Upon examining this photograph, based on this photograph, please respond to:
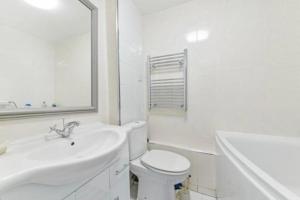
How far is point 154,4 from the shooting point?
1.65 m

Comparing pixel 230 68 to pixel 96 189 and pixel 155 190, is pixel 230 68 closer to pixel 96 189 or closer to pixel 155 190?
pixel 155 190

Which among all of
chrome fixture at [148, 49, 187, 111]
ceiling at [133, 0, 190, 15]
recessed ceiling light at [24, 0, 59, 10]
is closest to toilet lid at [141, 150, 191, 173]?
chrome fixture at [148, 49, 187, 111]

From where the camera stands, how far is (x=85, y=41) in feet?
3.88

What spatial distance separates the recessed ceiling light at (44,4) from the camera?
838mm

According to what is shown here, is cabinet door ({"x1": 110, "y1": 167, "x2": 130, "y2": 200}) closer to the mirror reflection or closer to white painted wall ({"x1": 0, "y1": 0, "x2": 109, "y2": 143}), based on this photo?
white painted wall ({"x1": 0, "y1": 0, "x2": 109, "y2": 143})

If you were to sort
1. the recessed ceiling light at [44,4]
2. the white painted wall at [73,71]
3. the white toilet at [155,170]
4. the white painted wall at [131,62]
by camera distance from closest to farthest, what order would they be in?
the recessed ceiling light at [44,4] < the white painted wall at [73,71] < the white toilet at [155,170] < the white painted wall at [131,62]

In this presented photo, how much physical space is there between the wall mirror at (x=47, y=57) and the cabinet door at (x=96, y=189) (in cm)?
51

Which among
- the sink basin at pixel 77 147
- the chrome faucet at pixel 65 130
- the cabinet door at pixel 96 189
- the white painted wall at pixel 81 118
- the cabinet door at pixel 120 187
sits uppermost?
the white painted wall at pixel 81 118

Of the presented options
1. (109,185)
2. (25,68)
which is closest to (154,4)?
(25,68)

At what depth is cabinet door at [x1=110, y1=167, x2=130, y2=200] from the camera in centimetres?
86

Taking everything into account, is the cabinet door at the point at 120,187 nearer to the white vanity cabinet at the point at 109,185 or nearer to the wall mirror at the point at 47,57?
the white vanity cabinet at the point at 109,185

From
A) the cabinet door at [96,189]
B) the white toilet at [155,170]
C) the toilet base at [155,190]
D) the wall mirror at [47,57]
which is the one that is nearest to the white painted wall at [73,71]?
the wall mirror at [47,57]

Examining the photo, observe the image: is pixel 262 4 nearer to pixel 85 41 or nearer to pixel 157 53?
pixel 157 53

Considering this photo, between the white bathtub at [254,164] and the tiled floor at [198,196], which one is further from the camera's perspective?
the tiled floor at [198,196]
